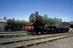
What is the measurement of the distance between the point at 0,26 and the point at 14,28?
494cm

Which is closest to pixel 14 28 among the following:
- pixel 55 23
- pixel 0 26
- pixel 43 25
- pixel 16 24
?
pixel 16 24

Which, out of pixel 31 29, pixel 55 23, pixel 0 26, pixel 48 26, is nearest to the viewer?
pixel 31 29

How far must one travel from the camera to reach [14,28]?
4897 cm

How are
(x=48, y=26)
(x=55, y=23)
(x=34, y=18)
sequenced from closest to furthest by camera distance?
(x=34, y=18)
(x=48, y=26)
(x=55, y=23)

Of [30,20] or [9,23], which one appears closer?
[30,20]

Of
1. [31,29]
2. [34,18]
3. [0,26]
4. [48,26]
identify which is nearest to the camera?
[31,29]

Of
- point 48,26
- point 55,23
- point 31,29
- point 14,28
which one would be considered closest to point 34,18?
point 31,29

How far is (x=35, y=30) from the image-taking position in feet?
82.9

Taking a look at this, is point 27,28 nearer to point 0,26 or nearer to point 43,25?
point 43,25

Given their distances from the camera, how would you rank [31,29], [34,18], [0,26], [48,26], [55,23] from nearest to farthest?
1. [31,29]
2. [34,18]
3. [48,26]
4. [55,23]
5. [0,26]

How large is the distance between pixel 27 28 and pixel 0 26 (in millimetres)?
25856

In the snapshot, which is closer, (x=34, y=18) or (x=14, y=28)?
(x=34, y=18)

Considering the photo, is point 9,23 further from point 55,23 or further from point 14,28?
point 55,23

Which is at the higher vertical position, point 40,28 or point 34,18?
point 34,18
